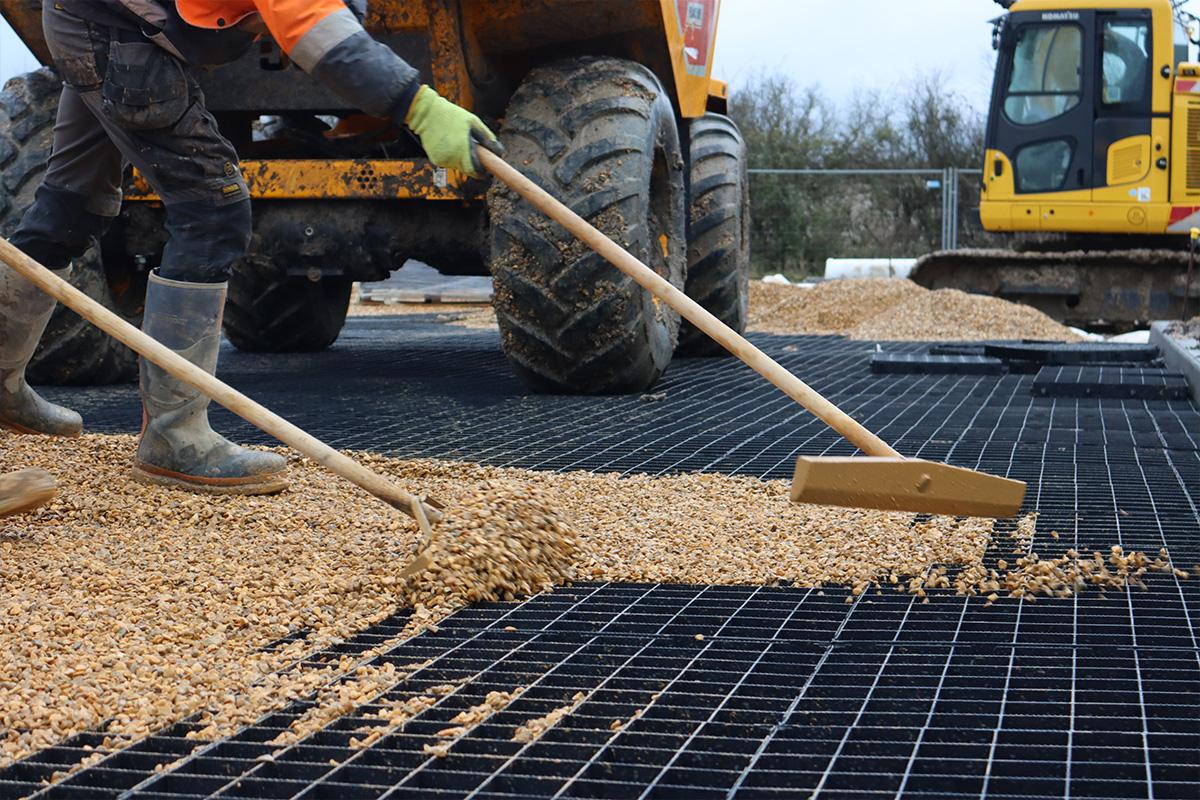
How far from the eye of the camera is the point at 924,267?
12.7m

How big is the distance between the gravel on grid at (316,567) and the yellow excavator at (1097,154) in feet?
28.8

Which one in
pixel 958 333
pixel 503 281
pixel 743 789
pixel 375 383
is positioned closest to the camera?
pixel 743 789

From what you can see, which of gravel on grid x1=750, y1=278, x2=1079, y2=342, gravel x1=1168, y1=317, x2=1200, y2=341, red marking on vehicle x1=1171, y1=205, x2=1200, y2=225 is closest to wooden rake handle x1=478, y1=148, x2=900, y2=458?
gravel x1=1168, y1=317, x2=1200, y2=341

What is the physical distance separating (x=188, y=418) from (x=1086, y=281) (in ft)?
32.4

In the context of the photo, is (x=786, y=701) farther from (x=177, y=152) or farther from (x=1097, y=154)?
(x=1097, y=154)

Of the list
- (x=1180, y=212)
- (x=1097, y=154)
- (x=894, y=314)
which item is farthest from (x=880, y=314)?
(x=1180, y=212)

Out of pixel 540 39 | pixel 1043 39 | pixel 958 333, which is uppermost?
pixel 1043 39

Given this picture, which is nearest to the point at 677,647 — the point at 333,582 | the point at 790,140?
the point at 333,582

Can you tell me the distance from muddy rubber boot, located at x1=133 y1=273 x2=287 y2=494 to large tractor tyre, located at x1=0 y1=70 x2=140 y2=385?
170 cm

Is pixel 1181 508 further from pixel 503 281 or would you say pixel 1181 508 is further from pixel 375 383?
pixel 375 383

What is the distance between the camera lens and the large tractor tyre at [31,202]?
507 centimetres

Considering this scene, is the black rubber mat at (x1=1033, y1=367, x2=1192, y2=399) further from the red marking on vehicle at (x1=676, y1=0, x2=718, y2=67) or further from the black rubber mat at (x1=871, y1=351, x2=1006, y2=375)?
the red marking on vehicle at (x1=676, y1=0, x2=718, y2=67)

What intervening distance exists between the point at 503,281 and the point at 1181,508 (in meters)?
2.45

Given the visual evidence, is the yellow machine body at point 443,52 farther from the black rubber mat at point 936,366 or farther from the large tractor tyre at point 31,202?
the black rubber mat at point 936,366
